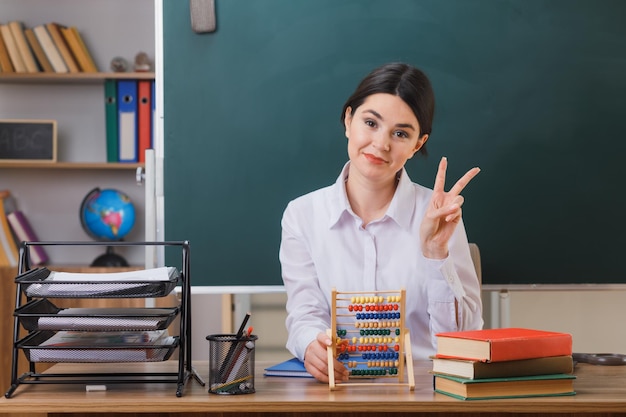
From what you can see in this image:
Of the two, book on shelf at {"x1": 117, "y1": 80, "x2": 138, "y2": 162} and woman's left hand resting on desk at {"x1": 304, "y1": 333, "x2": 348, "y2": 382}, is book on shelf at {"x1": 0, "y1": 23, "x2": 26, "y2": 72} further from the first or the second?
woman's left hand resting on desk at {"x1": 304, "y1": 333, "x2": 348, "y2": 382}

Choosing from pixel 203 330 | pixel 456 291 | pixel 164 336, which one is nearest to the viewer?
pixel 164 336

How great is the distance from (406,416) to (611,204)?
1572 millimetres

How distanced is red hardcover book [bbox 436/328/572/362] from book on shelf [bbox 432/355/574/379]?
1 centimetres

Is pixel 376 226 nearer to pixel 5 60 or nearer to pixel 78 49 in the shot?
pixel 78 49

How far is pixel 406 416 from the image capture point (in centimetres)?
157

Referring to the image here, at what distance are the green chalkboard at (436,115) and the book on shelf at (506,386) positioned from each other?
4.16 feet

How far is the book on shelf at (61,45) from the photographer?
4.02 meters


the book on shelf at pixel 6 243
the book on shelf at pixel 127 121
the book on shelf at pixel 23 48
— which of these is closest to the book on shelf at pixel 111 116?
the book on shelf at pixel 127 121

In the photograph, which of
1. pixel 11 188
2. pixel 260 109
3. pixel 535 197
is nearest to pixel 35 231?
pixel 11 188

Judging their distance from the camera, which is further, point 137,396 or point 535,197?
point 535,197

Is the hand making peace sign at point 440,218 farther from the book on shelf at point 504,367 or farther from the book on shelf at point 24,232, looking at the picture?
the book on shelf at point 24,232

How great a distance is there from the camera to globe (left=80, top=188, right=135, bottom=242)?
13.5 feet

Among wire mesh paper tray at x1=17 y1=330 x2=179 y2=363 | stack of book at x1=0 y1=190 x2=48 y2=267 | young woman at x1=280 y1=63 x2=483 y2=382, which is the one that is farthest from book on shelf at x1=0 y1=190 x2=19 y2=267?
wire mesh paper tray at x1=17 y1=330 x2=179 y2=363

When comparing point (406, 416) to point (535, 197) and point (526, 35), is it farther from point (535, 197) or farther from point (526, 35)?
point (526, 35)
